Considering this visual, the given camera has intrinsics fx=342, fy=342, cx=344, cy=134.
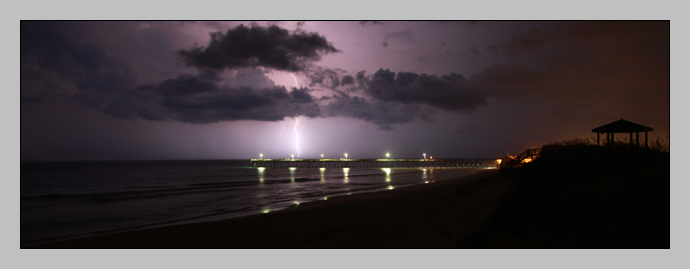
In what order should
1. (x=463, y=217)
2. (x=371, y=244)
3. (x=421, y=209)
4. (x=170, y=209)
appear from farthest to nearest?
(x=170, y=209) < (x=421, y=209) < (x=463, y=217) < (x=371, y=244)

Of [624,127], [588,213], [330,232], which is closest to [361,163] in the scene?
[624,127]

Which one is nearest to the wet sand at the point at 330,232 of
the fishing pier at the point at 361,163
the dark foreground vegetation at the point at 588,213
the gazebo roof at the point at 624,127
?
the dark foreground vegetation at the point at 588,213

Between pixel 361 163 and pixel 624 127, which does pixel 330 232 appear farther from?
pixel 361 163

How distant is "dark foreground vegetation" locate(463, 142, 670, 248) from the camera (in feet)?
17.3

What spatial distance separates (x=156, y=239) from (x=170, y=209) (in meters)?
8.65

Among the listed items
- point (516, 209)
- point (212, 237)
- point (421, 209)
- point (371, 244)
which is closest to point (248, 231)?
point (212, 237)

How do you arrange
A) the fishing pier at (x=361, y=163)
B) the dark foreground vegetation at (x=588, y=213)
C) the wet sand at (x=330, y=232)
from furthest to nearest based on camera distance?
1. the fishing pier at (x=361, y=163)
2. the wet sand at (x=330, y=232)
3. the dark foreground vegetation at (x=588, y=213)

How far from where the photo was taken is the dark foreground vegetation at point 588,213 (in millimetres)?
5258

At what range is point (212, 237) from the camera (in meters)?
10.0

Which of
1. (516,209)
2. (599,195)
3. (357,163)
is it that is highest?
(599,195)

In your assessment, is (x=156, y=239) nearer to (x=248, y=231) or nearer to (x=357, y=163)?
(x=248, y=231)

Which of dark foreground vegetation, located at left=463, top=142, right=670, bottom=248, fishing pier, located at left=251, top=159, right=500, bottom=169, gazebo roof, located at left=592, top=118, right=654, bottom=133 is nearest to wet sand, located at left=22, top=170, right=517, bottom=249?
dark foreground vegetation, located at left=463, top=142, right=670, bottom=248

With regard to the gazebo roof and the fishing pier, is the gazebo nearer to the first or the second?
the gazebo roof

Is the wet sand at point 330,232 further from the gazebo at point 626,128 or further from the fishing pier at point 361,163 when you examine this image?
the fishing pier at point 361,163
